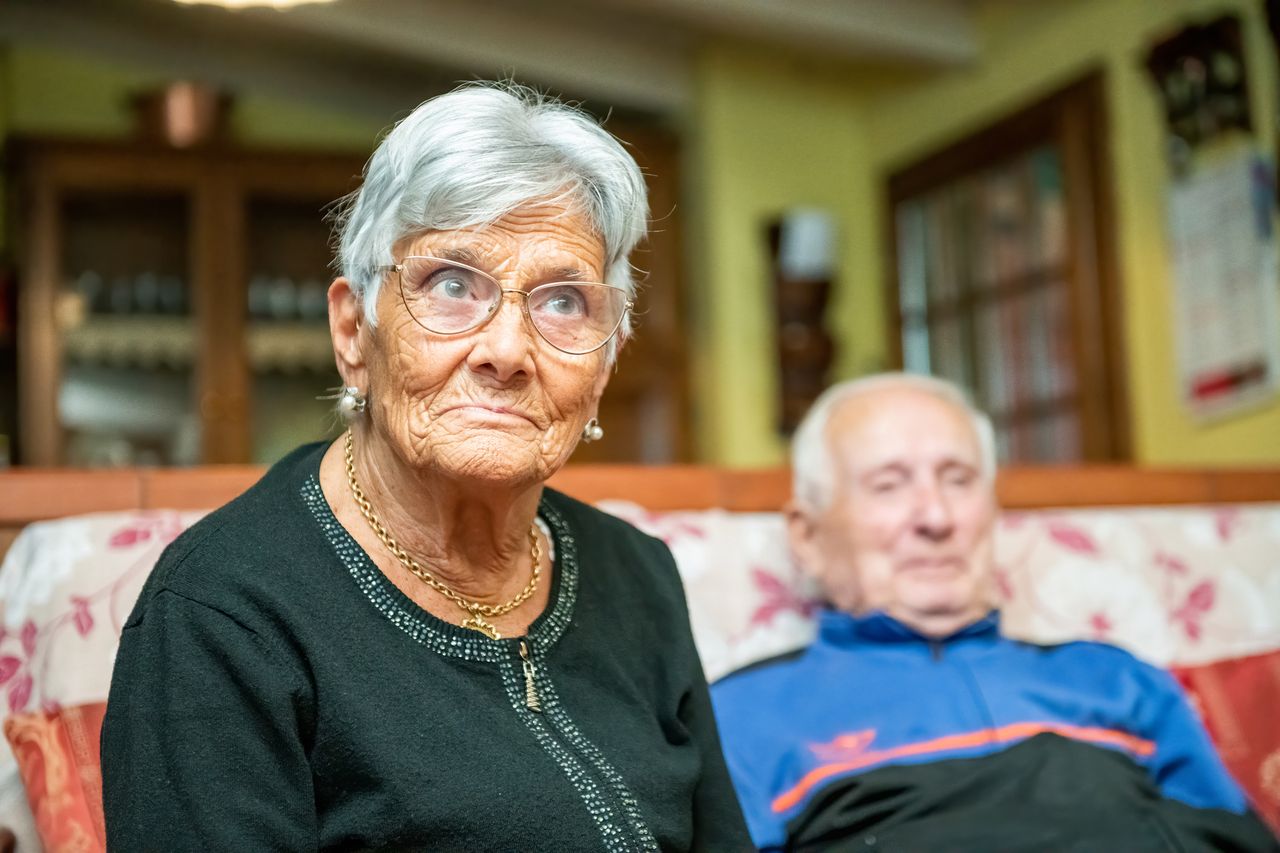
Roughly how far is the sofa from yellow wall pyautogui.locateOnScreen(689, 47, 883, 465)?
247 cm

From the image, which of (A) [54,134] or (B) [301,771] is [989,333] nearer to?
(A) [54,134]

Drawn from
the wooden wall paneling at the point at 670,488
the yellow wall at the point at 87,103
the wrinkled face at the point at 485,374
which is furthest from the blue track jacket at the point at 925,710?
the yellow wall at the point at 87,103

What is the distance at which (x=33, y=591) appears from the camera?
158 centimetres

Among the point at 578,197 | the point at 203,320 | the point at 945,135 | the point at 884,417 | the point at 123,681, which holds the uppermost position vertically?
the point at 945,135

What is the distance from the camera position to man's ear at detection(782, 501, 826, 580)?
1997 millimetres

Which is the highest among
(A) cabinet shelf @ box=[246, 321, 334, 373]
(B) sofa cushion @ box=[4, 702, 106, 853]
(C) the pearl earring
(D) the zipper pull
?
(A) cabinet shelf @ box=[246, 321, 334, 373]

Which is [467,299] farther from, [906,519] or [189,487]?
[906,519]

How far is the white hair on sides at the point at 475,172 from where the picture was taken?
3.89ft

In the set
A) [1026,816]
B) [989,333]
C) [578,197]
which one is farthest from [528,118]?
[989,333]

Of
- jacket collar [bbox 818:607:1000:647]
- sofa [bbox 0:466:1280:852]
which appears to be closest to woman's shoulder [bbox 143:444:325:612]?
sofa [bbox 0:466:1280:852]

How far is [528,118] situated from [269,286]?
12.3 feet

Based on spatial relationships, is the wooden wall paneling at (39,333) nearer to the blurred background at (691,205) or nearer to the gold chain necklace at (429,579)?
the blurred background at (691,205)

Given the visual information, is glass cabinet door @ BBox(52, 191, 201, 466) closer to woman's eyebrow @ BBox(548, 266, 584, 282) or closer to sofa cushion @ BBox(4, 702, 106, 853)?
sofa cushion @ BBox(4, 702, 106, 853)

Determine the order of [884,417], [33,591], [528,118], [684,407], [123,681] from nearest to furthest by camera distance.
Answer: [123,681], [528,118], [33,591], [884,417], [684,407]
